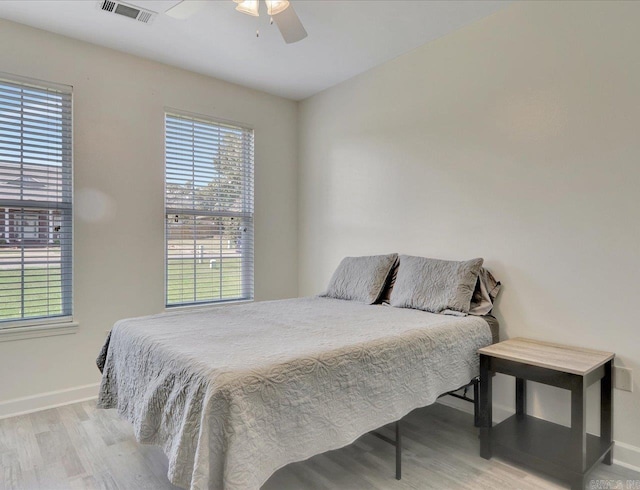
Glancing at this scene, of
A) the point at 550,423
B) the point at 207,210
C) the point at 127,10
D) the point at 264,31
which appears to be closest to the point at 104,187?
the point at 207,210

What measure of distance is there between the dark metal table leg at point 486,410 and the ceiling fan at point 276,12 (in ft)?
6.70

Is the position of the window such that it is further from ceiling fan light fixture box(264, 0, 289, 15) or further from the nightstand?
the nightstand

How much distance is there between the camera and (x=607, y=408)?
2082 mm

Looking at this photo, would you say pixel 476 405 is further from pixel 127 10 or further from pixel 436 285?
pixel 127 10

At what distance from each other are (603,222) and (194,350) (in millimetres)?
2184

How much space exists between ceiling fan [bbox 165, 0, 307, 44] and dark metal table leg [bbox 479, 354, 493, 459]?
6.70 feet

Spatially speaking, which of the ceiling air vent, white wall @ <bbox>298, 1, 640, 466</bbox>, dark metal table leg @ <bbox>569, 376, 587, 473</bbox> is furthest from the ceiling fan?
dark metal table leg @ <bbox>569, 376, 587, 473</bbox>

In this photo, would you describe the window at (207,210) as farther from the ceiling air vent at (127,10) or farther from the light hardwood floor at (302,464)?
the light hardwood floor at (302,464)

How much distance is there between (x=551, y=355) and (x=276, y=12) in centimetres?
226

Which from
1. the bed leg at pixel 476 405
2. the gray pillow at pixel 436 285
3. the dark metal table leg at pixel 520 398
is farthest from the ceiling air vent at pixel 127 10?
the dark metal table leg at pixel 520 398

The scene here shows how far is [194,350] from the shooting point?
167 centimetres

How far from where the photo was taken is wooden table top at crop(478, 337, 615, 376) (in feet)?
6.11

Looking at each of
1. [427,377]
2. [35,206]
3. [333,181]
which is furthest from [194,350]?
[333,181]

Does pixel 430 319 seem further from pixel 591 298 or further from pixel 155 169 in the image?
pixel 155 169
